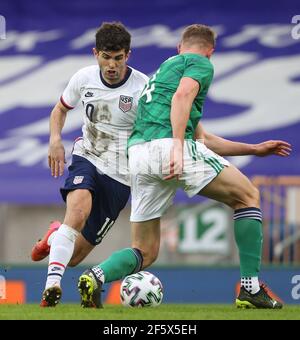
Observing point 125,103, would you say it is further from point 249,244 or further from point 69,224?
point 249,244

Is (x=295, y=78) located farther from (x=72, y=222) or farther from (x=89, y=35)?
(x=72, y=222)

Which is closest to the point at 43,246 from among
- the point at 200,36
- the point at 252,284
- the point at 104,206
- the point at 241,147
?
the point at 104,206

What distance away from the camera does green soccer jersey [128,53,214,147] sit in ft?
23.1

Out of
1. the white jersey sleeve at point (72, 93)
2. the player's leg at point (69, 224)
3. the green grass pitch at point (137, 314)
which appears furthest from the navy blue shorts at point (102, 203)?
the green grass pitch at point (137, 314)

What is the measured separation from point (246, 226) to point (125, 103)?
1.40 metres

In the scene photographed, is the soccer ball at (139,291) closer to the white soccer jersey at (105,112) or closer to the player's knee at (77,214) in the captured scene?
the player's knee at (77,214)

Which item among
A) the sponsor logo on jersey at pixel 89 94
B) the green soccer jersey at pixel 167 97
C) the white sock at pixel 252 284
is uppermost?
the sponsor logo on jersey at pixel 89 94

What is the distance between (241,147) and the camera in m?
7.72

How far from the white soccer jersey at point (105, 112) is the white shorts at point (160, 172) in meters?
0.73

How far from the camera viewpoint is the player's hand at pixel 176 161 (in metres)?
6.77

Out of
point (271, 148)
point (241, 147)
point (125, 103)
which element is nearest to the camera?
point (271, 148)

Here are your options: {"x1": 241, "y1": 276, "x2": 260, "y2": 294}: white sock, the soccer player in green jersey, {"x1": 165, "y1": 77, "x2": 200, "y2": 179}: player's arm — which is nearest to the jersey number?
the soccer player in green jersey

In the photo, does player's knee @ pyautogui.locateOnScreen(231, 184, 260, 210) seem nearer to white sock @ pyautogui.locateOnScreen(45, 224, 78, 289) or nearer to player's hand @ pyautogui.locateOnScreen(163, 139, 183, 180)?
player's hand @ pyautogui.locateOnScreen(163, 139, 183, 180)

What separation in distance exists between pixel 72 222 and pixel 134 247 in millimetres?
470
